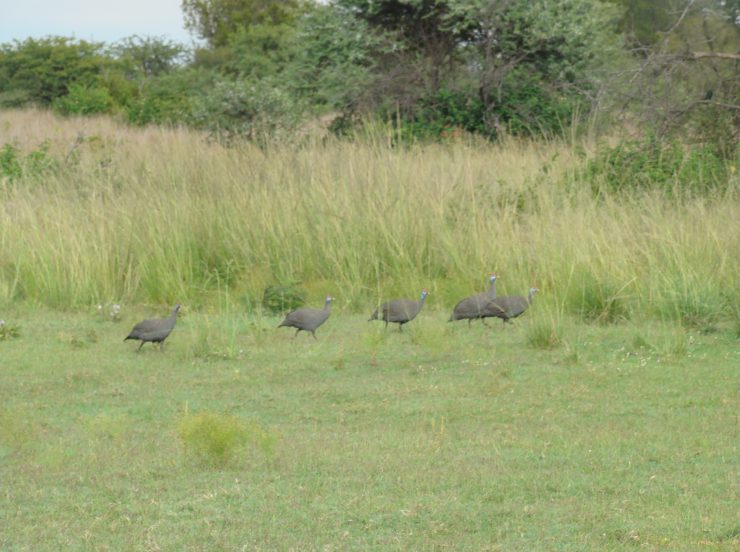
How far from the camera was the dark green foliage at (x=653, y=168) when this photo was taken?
12258 mm

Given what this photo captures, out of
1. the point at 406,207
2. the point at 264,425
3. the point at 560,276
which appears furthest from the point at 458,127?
the point at 264,425

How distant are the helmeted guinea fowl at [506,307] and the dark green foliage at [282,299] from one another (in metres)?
2.00

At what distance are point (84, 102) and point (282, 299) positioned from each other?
824 inches

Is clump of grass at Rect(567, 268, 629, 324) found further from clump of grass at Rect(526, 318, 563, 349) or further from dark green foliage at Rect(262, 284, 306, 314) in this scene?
dark green foliage at Rect(262, 284, 306, 314)

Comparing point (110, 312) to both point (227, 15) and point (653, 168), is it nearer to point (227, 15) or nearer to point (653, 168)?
point (653, 168)

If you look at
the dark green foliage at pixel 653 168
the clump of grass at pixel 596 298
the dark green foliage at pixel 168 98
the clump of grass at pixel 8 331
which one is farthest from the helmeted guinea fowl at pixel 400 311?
the dark green foliage at pixel 168 98

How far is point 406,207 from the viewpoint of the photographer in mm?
11383

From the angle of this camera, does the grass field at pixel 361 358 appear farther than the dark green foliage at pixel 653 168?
No

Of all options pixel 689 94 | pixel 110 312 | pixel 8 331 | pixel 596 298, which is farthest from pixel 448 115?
pixel 8 331

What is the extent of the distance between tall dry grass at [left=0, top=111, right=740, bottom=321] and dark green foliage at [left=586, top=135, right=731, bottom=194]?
0.88 ft

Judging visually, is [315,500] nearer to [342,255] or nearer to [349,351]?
[349,351]

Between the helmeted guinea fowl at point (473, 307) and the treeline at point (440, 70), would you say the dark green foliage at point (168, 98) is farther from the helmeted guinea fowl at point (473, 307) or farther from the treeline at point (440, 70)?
the helmeted guinea fowl at point (473, 307)

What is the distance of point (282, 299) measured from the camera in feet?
34.1

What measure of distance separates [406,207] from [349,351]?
3.09m
